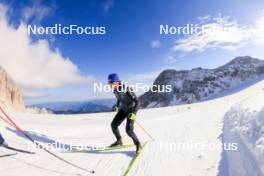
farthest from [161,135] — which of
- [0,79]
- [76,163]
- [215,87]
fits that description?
[215,87]

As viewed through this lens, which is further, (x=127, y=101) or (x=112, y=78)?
(x=127, y=101)

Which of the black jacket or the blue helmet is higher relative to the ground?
the blue helmet

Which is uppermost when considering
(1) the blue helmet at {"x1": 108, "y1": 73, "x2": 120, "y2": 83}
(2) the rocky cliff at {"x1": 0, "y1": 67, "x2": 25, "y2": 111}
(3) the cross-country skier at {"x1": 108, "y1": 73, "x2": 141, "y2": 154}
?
(2) the rocky cliff at {"x1": 0, "y1": 67, "x2": 25, "y2": 111}

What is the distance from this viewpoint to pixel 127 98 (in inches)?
380

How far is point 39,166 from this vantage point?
316 inches

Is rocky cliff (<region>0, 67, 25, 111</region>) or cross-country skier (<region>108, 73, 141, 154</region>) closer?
cross-country skier (<region>108, 73, 141, 154</region>)

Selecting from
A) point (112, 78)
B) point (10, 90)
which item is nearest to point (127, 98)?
point (112, 78)

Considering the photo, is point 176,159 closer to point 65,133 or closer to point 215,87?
point 65,133

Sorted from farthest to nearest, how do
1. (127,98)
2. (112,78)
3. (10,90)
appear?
(10,90), (127,98), (112,78)

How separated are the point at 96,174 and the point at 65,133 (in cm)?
766

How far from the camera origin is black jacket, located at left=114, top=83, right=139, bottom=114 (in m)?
9.54

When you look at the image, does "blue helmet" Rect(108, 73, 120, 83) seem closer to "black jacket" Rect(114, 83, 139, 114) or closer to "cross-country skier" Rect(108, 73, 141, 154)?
"cross-country skier" Rect(108, 73, 141, 154)

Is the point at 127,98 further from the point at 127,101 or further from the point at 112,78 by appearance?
the point at 112,78

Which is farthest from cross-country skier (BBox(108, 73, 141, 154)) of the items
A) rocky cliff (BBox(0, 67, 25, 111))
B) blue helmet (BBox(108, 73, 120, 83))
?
rocky cliff (BBox(0, 67, 25, 111))
